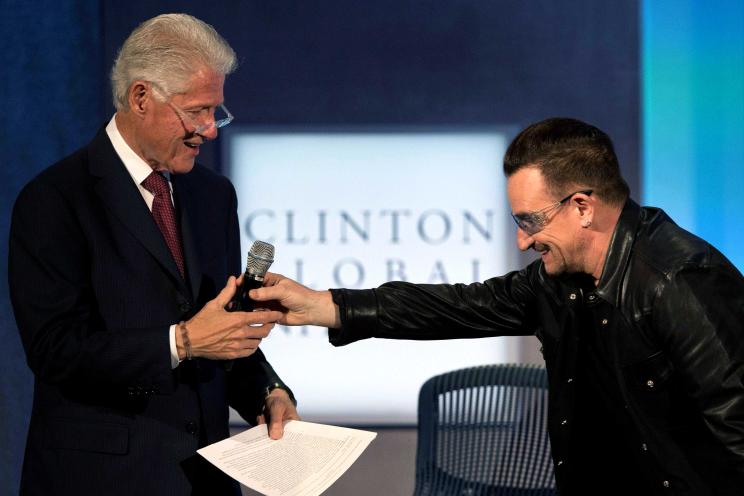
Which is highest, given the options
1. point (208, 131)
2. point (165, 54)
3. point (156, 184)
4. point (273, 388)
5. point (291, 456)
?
point (165, 54)

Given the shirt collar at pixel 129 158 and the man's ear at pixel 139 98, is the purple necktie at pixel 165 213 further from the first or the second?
the man's ear at pixel 139 98

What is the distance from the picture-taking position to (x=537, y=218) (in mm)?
2311

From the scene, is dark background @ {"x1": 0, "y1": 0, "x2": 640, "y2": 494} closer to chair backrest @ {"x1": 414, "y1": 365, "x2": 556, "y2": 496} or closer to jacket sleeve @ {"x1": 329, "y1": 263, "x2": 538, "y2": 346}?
chair backrest @ {"x1": 414, "y1": 365, "x2": 556, "y2": 496}

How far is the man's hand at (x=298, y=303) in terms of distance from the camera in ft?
8.34

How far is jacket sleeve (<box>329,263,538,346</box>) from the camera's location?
2.66m

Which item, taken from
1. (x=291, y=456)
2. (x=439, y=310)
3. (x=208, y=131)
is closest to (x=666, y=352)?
(x=439, y=310)

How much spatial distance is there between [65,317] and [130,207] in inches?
11.4

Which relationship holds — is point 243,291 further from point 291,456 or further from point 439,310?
point 439,310

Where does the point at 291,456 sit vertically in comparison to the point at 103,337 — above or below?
below

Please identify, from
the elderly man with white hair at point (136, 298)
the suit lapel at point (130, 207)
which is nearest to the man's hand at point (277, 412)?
the elderly man with white hair at point (136, 298)

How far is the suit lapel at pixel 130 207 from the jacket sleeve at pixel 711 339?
1057mm

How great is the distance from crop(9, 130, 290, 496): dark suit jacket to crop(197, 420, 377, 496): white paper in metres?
0.11

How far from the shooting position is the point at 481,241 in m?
4.32

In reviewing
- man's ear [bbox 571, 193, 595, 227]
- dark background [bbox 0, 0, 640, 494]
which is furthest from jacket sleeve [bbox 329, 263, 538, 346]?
dark background [bbox 0, 0, 640, 494]
